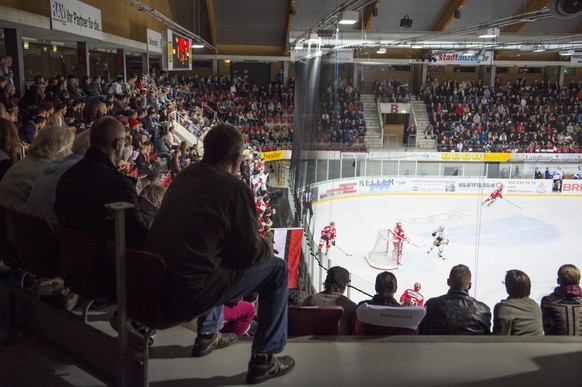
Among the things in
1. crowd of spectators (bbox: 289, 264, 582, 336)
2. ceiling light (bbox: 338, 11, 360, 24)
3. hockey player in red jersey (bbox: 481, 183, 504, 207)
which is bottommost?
hockey player in red jersey (bbox: 481, 183, 504, 207)

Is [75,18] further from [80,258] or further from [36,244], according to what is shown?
[80,258]

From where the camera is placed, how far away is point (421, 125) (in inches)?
912

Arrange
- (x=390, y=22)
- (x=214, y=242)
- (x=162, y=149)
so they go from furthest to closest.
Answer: (x=390, y=22) → (x=162, y=149) → (x=214, y=242)

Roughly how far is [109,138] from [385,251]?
1073cm

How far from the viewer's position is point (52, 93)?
330 inches

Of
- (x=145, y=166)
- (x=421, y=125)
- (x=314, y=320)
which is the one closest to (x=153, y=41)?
(x=145, y=166)

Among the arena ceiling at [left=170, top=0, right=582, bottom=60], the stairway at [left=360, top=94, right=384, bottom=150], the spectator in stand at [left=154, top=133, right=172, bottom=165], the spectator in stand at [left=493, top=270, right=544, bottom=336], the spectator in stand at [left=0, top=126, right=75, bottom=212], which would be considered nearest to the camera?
the spectator in stand at [left=0, top=126, right=75, bottom=212]

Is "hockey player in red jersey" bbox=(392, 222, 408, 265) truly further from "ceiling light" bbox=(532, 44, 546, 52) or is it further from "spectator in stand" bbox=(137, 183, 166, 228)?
"ceiling light" bbox=(532, 44, 546, 52)

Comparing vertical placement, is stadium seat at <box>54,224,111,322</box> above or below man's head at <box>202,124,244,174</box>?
below

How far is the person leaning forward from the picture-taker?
6.29 feet

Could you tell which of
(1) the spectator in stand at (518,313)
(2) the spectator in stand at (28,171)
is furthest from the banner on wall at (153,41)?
(1) the spectator in stand at (518,313)

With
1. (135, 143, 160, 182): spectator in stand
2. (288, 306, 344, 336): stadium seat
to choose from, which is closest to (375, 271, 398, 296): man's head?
(288, 306, 344, 336): stadium seat

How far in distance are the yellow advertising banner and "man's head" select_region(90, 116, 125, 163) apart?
18.6m

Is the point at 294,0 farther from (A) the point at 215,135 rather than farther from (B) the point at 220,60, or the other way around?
(A) the point at 215,135
